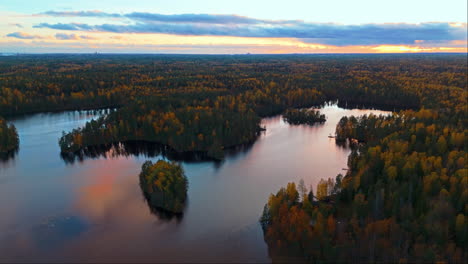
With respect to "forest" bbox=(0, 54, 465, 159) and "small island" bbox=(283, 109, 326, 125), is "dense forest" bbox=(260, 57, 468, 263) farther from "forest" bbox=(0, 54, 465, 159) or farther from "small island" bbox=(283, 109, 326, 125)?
"small island" bbox=(283, 109, 326, 125)

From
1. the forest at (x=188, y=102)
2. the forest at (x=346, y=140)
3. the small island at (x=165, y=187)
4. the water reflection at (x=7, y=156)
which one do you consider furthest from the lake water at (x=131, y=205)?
the forest at (x=188, y=102)

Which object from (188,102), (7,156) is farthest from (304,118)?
(7,156)

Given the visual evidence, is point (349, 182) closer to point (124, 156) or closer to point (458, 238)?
point (458, 238)

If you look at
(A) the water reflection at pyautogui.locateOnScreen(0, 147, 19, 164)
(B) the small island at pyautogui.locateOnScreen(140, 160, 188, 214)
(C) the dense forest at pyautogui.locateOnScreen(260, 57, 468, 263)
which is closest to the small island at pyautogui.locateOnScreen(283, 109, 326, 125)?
(C) the dense forest at pyautogui.locateOnScreen(260, 57, 468, 263)

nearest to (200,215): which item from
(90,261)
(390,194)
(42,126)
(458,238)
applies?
(90,261)

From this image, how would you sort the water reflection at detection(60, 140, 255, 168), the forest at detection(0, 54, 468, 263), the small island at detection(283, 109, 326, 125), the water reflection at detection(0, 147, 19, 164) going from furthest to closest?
the small island at detection(283, 109, 326, 125), the water reflection at detection(60, 140, 255, 168), the water reflection at detection(0, 147, 19, 164), the forest at detection(0, 54, 468, 263)

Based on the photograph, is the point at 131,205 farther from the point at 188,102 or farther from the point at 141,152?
the point at 188,102
